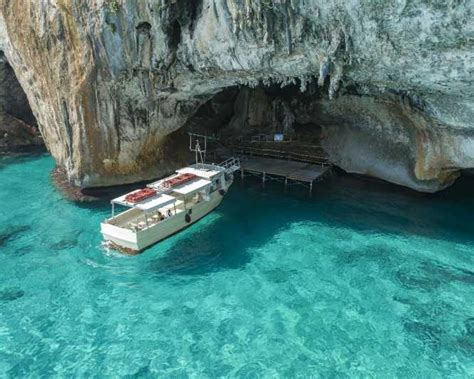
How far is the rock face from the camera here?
20.9 metres

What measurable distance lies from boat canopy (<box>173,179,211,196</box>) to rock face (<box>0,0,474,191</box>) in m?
6.49

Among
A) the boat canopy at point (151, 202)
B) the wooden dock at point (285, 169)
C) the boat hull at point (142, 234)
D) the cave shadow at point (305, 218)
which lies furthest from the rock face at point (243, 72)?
the boat hull at point (142, 234)

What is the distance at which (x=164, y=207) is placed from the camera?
28.4 metres

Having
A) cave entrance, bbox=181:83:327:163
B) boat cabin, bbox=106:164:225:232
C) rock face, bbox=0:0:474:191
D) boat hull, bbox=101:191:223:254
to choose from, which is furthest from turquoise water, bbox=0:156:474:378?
cave entrance, bbox=181:83:327:163

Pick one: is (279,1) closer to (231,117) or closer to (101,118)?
(101,118)

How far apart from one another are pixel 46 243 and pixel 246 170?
15.6 m

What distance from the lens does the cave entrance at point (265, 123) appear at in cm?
3788

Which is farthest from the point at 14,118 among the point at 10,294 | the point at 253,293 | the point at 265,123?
the point at 253,293

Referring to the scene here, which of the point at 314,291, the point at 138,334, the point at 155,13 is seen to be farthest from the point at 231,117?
the point at 138,334

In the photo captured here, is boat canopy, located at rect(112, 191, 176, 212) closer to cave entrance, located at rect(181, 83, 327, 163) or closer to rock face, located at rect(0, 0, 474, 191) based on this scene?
rock face, located at rect(0, 0, 474, 191)

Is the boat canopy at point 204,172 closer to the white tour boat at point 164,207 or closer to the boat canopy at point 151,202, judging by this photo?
the white tour boat at point 164,207

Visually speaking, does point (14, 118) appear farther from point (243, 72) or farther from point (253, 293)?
point (253, 293)

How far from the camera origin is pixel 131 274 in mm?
23719

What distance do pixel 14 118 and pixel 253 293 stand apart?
34.9 metres
